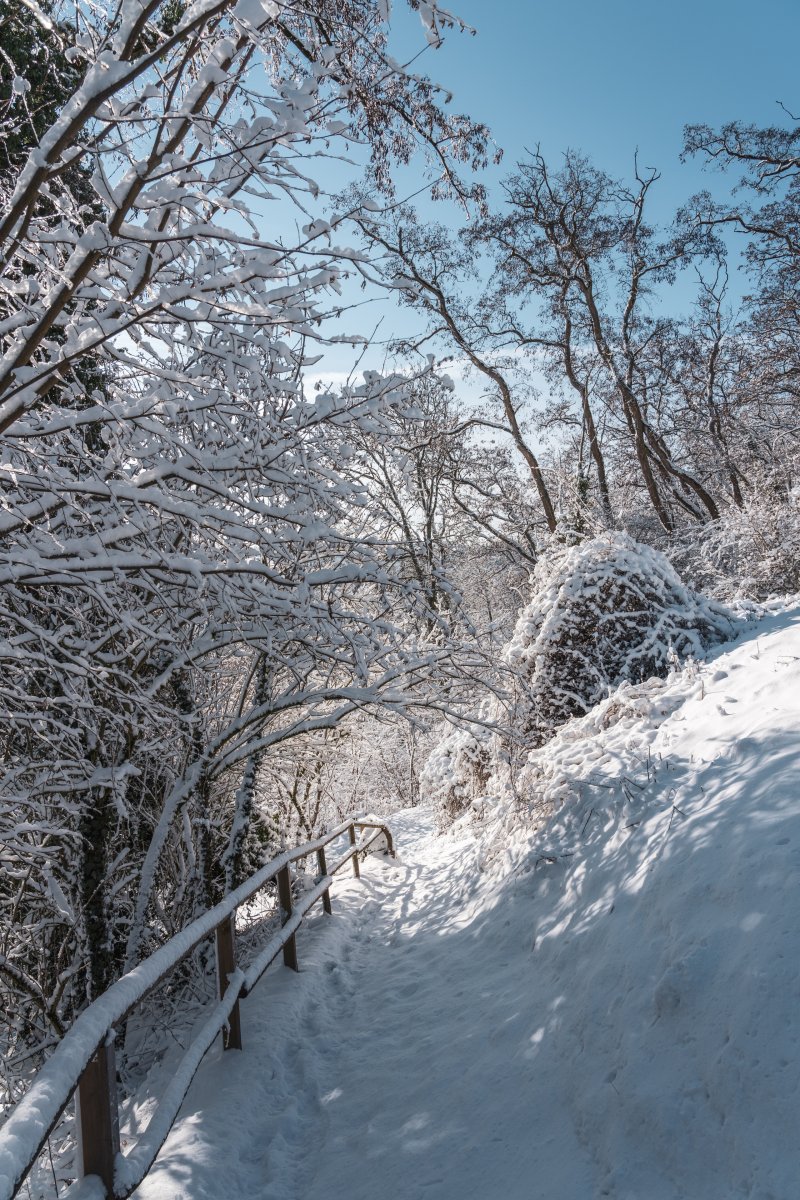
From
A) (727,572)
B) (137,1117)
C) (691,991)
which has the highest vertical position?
(727,572)

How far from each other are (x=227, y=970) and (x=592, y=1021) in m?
2.05

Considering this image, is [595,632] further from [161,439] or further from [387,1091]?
[161,439]

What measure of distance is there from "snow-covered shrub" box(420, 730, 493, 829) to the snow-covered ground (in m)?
4.51

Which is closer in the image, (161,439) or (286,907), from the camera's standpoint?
(161,439)

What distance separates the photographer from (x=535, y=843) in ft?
18.2

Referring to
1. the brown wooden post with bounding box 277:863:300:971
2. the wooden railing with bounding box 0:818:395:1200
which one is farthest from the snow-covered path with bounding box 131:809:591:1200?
the wooden railing with bounding box 0:818:395:1200

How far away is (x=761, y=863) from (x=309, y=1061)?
2.96 m

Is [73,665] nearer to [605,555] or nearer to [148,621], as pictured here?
[148,621]

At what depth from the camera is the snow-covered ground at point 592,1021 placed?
250 cm

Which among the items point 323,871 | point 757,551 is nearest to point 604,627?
point 323,871

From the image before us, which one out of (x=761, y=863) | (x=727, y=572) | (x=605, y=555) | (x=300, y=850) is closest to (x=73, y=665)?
(x=761, y=863)

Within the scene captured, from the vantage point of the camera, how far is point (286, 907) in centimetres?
554

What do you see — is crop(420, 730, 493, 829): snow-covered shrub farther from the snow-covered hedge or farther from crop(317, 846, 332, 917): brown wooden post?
crop(317, 846, 332, 917): brown wooden post

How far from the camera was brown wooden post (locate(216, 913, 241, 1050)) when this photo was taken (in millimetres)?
3973
